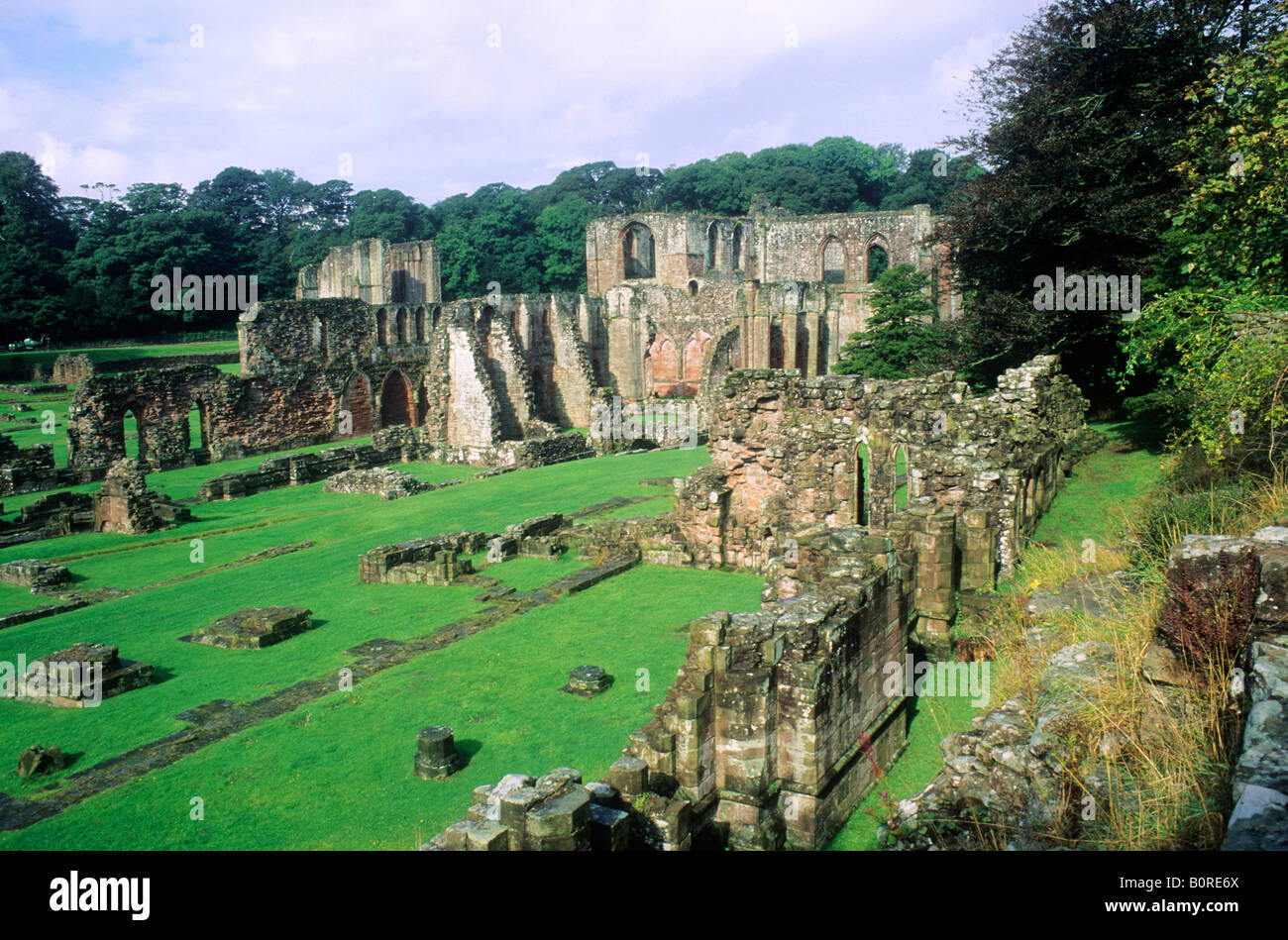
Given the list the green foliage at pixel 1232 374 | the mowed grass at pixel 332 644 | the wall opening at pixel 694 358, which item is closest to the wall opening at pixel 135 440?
the mowed grass at pixel 332 644

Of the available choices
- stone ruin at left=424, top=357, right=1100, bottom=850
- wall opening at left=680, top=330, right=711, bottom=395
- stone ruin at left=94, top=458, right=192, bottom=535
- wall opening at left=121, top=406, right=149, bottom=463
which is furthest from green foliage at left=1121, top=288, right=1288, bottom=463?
wall opening at left=680, top=330, right=711, bottom=395

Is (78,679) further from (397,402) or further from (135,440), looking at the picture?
(397,402)

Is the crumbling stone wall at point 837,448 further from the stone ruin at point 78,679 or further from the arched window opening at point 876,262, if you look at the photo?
the arched window opening at point 876,262

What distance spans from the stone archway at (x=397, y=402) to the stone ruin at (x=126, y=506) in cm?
1737

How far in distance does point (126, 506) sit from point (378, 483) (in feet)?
19.9

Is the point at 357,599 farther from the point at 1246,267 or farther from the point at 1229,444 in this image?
the point at 1246,267

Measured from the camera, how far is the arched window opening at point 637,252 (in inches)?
2199

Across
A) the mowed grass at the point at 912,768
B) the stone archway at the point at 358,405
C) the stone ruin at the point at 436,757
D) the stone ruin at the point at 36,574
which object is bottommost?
the mowed grass at the point at 912,768

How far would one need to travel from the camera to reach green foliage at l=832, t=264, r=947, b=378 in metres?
30.5

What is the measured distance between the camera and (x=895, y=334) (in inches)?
1233

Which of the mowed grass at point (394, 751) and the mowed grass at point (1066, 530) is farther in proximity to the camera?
the mowed grass at point (1066, 530)

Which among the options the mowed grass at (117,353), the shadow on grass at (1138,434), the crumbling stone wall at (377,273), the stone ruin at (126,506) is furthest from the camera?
the crumbling stone wall at (377,273)

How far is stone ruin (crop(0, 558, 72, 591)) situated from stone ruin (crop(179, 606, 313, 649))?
14.8 feet

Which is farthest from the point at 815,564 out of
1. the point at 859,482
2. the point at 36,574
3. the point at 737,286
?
the point at 737,286
